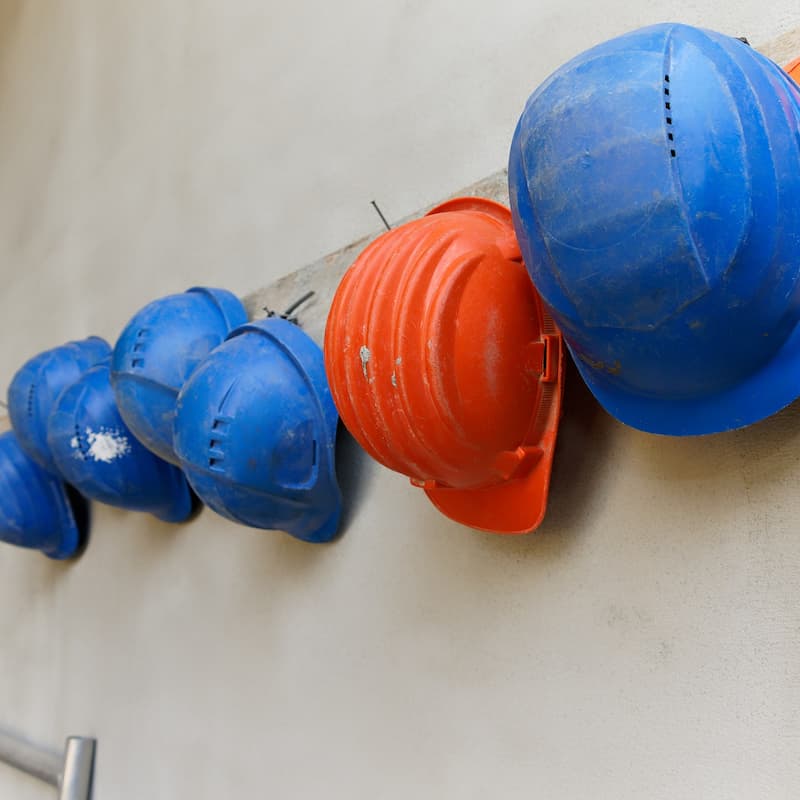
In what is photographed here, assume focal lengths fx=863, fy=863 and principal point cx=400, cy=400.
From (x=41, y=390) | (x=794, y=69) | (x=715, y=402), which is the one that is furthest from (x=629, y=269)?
(x=41, y=390)

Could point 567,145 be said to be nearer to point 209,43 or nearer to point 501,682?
point 501,682

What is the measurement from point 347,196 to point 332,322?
0.61 meters

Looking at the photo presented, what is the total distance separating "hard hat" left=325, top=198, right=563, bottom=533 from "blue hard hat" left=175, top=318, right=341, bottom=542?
284mm

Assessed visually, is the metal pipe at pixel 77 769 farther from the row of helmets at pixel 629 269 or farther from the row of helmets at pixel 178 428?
the row of helmets at pixel 629 269

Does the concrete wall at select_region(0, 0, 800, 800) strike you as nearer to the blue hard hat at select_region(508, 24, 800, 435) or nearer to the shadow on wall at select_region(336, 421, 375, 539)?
the shadow on wall at select_region(336, 421, 375, 539)

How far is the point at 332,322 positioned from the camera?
1.08m

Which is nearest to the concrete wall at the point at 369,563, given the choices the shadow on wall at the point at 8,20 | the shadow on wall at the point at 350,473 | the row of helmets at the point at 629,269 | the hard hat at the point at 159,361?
the shadow on wall at the point at 350,473

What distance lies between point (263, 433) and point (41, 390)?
104 centimetres

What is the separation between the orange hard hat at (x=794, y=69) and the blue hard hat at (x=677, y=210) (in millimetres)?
86

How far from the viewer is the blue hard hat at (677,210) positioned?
2.36ft

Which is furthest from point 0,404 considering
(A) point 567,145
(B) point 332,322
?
(A) point 567,145

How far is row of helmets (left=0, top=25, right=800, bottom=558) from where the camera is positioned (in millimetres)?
728

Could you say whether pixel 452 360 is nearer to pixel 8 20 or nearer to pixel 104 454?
pixel 104 454

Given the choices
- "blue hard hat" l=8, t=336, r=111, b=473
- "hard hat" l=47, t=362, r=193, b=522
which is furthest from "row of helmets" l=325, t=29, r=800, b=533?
"blue hard hat" l=8, t=336, r=111, b=473
